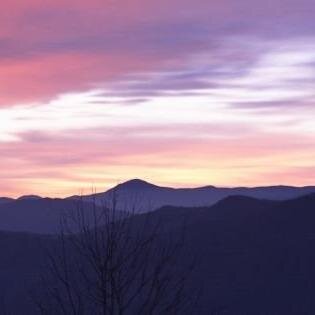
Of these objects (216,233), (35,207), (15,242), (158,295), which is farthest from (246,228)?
(35,207)

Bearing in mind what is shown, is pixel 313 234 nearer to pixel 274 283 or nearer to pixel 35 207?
pixel 274 283

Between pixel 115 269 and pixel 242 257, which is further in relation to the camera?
pixel 242 257

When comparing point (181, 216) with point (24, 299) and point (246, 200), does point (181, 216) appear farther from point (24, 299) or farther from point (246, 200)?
point (24, 299)

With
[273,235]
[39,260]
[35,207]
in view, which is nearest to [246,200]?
[273,235]

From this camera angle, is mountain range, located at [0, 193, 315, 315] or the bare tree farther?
mountain range, located at [0, 193, 315, 315]

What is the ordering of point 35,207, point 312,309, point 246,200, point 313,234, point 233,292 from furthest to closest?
point 35,207
point 246,200
point 313,234
point 233,292
point 312,309

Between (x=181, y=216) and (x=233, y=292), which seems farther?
(x=181, y=216)

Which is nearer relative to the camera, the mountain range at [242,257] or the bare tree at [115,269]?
the bare tree at [115,269]

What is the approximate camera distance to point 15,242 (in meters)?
70.6

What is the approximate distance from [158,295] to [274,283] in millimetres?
40524

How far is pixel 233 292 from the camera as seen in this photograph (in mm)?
49875

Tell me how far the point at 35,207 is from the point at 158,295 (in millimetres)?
147058

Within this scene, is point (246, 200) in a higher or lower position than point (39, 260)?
higher

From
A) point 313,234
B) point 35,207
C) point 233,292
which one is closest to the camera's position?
point 233,292
